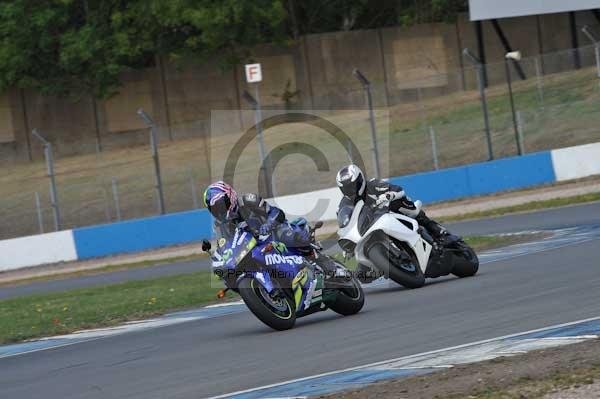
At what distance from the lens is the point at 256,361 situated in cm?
923

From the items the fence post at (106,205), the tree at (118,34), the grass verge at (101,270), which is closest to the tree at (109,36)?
the tree at (118,34)

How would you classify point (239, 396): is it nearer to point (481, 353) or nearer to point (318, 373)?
point (318, 373)

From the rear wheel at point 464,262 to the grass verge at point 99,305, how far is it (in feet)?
10.4

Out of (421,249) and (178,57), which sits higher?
(178,57)

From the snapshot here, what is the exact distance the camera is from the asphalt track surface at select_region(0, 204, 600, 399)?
8.70 meters

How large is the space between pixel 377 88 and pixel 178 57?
7417mm

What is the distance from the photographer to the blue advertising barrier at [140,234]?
28312mm

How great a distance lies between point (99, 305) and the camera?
1689 cm

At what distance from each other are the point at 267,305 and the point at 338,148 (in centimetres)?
2175

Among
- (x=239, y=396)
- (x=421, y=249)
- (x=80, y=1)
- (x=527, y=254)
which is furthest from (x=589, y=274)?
(x=80, y=1)

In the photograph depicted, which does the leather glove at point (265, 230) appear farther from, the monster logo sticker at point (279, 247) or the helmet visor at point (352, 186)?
the helmet visor at point (352, 186)

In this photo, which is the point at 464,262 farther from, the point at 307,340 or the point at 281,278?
the point at 307,340

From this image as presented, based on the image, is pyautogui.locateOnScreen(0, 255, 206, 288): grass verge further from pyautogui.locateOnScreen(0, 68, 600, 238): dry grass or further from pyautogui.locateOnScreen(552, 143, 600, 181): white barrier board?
pyautogui.locateOnScreen(552, 143, 600, 181): white barrier board

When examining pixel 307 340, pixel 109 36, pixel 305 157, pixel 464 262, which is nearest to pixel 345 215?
pixel 464 262
